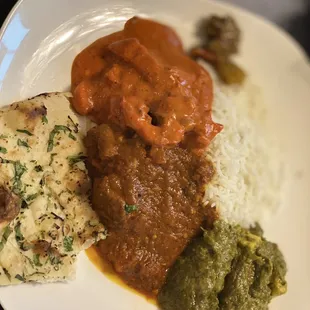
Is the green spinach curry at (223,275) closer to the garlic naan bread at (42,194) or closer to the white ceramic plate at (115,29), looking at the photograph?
the white ceramic plate at (115,29)

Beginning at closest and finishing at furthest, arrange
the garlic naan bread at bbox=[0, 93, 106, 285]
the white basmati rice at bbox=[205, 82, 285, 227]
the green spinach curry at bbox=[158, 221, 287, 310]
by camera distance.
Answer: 1. the garlic naan bread at bbox=[0, 93, 106, 285]
2. the green spinach curry at bbox=[158, 221, 287, 310]
3. the white basmati rice at bbox=[205, 82, 285, 227]

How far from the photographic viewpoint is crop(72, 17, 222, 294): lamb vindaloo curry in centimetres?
307

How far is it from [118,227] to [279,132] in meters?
1.91

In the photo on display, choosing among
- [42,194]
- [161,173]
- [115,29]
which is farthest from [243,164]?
[42,194]

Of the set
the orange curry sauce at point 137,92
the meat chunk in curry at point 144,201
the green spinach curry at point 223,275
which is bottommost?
the green spinach curry at point 223,275

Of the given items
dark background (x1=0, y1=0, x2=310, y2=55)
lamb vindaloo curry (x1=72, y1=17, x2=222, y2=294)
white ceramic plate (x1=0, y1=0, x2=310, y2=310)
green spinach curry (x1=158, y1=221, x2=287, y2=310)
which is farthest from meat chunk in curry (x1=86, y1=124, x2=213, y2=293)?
dark background (x1=0, y1=0, x2=310, y2=55)

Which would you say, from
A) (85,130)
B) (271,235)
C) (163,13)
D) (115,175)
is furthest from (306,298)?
(163,13)

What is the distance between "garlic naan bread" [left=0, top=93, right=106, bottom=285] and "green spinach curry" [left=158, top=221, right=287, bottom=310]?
681mm

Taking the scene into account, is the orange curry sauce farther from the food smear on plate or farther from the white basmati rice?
the white basmati rice

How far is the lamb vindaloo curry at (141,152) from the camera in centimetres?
307

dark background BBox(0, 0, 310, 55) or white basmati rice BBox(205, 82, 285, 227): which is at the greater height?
dark background BBox(0, 0, 310, 55)

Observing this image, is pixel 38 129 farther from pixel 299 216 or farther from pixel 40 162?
pixel 299 216

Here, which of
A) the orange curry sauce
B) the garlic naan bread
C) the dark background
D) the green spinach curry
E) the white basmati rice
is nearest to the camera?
the garlic naan bread

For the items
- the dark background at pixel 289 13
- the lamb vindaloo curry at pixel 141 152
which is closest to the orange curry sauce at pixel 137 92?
the lamb vindaloo curry at pixel 141 152
